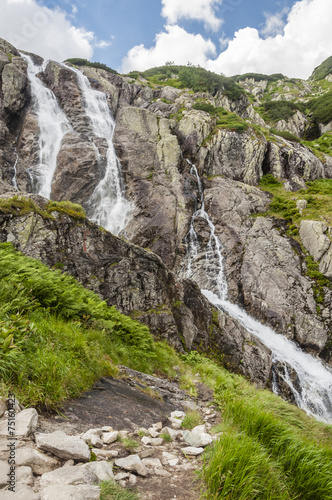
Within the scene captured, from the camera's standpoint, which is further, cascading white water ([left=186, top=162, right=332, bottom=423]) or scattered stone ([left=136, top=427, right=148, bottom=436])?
cascading white water ([left=186, top=162, right=332, bottom=423])

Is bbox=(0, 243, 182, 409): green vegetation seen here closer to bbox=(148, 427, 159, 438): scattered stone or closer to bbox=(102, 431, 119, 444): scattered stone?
bbox=(102, 431, 119, 444): scattered stone

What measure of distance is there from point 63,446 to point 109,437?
25.9 inches

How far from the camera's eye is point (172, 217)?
25953mm

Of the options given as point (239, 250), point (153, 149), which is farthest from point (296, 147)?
point (239, 250)

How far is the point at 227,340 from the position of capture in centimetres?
1397

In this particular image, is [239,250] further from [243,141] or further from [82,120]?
[82,120]

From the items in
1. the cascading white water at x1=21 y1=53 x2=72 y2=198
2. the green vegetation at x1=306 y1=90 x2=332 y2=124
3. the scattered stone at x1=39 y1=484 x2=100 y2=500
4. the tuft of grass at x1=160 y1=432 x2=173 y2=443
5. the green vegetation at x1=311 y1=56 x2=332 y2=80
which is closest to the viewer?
the scattered stone at x1=39 y1=484 x2=100 y2=500

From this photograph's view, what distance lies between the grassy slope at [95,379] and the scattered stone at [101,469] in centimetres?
17

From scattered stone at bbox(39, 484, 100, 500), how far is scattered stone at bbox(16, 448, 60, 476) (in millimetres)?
307

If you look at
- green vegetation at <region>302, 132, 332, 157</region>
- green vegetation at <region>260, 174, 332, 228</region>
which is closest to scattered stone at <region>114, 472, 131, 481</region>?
green vegetation at <region>260, 174, 332, 228</region>

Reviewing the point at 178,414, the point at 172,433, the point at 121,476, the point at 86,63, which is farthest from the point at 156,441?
the point at 86,63

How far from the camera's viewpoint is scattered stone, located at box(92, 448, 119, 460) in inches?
89.0

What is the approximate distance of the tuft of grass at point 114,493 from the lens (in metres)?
1.73

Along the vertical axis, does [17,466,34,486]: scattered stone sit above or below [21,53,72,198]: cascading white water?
below
